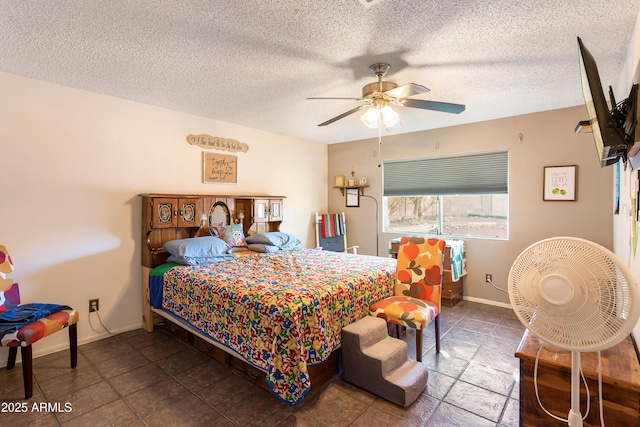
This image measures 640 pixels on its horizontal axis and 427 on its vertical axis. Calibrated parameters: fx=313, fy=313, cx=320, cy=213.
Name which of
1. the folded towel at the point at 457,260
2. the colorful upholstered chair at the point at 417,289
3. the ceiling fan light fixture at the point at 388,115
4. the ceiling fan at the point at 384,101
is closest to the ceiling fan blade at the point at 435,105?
the ceiling fan at the point at 384,101

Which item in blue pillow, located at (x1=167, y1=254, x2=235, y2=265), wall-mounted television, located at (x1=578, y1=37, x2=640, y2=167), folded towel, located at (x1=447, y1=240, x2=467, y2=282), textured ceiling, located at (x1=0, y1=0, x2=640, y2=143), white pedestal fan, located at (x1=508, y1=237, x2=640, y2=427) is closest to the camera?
white pedestal fan, located at (x1=508, y1=237, x2=640, y2=427)

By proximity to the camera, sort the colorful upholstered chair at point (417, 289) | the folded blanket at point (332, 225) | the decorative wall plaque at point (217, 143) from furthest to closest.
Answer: the folded blanket at point (332, 225), the decorative wall plaque at point (217, 143), the colorful upholstered chair at point (417, 289)

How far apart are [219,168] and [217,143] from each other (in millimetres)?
321

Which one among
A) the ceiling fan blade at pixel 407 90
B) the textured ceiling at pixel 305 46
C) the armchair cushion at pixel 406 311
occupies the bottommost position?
the armchair cushion at pixel 406 311

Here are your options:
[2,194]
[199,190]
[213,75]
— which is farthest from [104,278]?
[213,75]

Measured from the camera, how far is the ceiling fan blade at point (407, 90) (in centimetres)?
218

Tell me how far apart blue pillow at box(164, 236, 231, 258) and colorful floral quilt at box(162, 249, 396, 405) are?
0.17 metres

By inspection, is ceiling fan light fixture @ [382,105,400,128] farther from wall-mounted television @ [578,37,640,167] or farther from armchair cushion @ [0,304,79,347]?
armchair cushion @ [0,304,79,347]

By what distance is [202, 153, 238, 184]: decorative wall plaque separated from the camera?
395 cm

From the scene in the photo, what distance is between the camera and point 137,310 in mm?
3406

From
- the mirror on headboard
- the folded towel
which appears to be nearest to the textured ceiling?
the mirror on headboard

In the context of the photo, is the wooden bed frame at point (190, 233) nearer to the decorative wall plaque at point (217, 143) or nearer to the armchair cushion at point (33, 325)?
the decorative wall plaque at point (217, 143)

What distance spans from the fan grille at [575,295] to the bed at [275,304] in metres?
1.27

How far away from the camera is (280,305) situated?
201 centimetres
